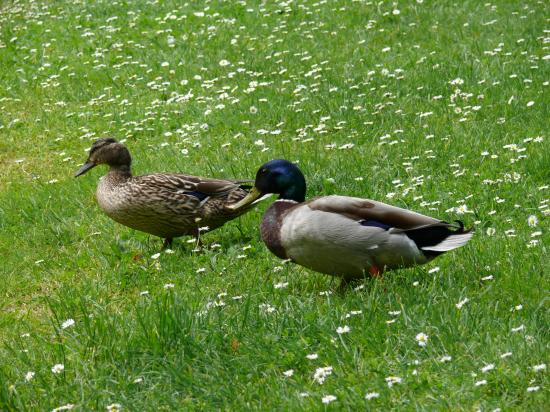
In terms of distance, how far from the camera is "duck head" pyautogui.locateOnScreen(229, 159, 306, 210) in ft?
21.6

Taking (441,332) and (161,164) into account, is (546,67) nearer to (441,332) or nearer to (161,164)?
(161,164)

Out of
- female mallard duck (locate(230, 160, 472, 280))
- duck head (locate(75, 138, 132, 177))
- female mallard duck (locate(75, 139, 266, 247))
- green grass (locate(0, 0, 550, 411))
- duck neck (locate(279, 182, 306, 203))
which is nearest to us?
green grass (locate(0, 0, 550, 411))

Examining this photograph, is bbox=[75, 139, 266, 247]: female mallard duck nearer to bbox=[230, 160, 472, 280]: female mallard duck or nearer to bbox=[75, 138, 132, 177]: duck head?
bbox=[75, 138, 132, 177]: duck head

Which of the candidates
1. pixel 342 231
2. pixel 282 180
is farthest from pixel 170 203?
pixel 342 231

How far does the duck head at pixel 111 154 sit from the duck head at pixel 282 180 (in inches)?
69.1

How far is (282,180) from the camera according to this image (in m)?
6.58

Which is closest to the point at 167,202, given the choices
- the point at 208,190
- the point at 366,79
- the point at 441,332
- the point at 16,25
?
the point at 208,190

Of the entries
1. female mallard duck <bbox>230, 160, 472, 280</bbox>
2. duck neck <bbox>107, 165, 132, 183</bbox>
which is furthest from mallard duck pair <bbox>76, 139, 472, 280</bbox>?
duck neck <bbox>107, 165, 132, 183</bbox>

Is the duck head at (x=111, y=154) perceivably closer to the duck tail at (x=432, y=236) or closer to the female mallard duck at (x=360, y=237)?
the female mallard duck at (x=360, y=237)

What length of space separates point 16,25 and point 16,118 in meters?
4.26

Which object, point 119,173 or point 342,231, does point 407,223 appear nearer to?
point 342,231

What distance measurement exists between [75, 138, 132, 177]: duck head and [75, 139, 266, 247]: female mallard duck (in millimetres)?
268

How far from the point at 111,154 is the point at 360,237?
2899mm

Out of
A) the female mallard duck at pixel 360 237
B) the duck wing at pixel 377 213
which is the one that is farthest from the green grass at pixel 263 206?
the duck wing at pixel 377 213
